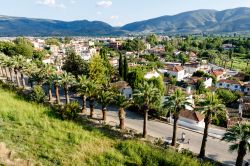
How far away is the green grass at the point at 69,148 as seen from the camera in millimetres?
14296

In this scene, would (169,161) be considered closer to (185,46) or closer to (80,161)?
(80,161)

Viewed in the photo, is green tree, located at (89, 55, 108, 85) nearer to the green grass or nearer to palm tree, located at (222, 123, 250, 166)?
palm tree, located at (222, 123, 250, 166)

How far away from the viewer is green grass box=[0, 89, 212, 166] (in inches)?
563

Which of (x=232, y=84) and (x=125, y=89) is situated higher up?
(x=125, y=89)

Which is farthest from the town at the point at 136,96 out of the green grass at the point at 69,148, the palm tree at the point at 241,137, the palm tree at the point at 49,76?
the green grass at the point at 69,148

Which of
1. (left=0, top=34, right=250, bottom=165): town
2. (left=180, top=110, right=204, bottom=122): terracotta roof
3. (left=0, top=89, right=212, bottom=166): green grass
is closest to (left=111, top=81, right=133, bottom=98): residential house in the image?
(left=0, top=34, right=250, bottom=165): town

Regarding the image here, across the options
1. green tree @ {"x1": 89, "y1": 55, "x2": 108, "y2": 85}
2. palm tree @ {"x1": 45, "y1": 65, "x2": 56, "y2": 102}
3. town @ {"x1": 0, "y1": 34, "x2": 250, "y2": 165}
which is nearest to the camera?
town @ {"x1": 0, "y1": 34, "x2": 250, "y2": 165}

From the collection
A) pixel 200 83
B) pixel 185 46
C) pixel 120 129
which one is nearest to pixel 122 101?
pixel 120 129

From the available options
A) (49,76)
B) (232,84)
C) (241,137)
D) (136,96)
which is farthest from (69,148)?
(232,84)

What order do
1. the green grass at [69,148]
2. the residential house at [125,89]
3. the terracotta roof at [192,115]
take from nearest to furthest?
1. the green grass at [69,148]
2. the terracotta roof at [192,115]
3. the residential house at [125,89]

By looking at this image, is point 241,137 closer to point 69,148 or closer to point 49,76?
point 69,148

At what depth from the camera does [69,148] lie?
15.5m

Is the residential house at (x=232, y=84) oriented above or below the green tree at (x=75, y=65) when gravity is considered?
below

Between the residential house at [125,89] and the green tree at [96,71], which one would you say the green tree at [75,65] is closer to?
the green tree at [96,71]
